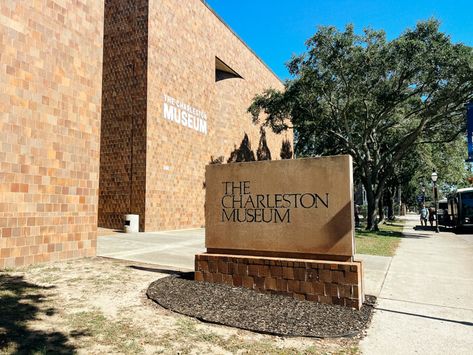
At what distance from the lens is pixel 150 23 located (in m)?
17.7

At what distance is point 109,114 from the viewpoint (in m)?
18.2

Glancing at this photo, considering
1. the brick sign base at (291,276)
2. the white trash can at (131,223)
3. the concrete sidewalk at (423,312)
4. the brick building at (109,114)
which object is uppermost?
the brick building at (109,114)

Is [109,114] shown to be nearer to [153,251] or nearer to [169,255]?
[153,251]

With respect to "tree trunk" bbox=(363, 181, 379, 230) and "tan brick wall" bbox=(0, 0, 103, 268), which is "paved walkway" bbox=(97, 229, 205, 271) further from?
"tree trunk" bbox=(363, 181, 379, 230)

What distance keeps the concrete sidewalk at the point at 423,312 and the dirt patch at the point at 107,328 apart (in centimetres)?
63

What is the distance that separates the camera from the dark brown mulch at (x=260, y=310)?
14.6 ft

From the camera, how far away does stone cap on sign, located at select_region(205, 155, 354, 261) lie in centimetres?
575

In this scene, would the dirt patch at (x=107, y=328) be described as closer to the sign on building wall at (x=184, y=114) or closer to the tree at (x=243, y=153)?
the sign on building wall at (x=184, y=114)

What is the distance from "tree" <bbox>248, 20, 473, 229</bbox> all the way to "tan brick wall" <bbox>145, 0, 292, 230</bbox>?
420cm

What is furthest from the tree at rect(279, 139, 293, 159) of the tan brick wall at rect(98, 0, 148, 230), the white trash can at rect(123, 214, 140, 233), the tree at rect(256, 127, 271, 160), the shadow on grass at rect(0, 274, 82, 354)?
the shadow on grass at rect(0, 274, 82, 354)

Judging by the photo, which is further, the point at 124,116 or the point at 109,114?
the point at 109,114

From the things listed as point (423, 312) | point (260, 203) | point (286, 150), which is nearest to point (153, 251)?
point (260, 203)

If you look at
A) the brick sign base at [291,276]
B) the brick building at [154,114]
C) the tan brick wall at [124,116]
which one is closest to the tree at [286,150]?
the brick building at [154,114]

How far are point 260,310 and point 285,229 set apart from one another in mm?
1524
